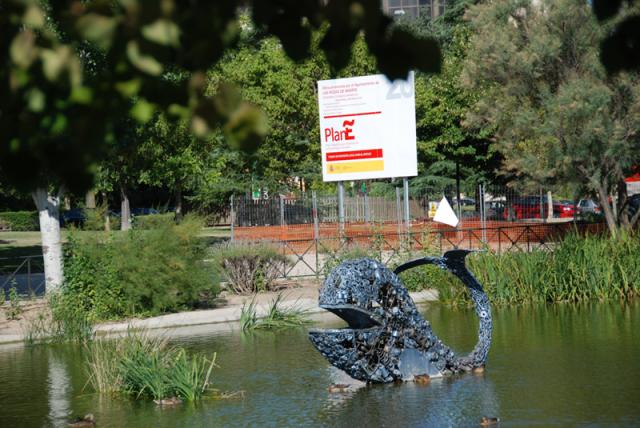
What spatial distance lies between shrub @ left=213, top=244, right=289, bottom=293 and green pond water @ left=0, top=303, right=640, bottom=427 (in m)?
5.43

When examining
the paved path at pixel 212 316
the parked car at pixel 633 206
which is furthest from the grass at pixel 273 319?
the parked car at pixel 633 206

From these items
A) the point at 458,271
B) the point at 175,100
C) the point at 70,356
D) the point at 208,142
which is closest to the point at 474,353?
the point at 458,271

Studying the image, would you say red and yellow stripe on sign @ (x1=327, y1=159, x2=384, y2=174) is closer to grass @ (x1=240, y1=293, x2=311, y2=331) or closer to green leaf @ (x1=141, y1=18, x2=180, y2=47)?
grass @ (x1=240, y1=293, x2=311, y2=331)

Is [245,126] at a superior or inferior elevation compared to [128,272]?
superior

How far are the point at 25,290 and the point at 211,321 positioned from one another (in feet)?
25.7

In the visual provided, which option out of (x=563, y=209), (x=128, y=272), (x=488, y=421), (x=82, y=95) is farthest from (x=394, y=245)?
(x=563, y=209)

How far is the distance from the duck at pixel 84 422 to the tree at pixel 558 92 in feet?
61.4

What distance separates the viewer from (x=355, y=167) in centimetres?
3198

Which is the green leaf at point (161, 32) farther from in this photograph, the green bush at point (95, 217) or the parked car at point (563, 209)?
the parked car at point (563, 209)

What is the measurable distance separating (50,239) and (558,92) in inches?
550

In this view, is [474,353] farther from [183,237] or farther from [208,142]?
[208,142]

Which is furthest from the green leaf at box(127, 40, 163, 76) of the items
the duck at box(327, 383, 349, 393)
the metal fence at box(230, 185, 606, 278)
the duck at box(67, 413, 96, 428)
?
the metal fence at box(230, 185, 606, 278)

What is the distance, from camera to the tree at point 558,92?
90.3 feet

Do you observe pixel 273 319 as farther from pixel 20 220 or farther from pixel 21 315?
pixel 20 220
